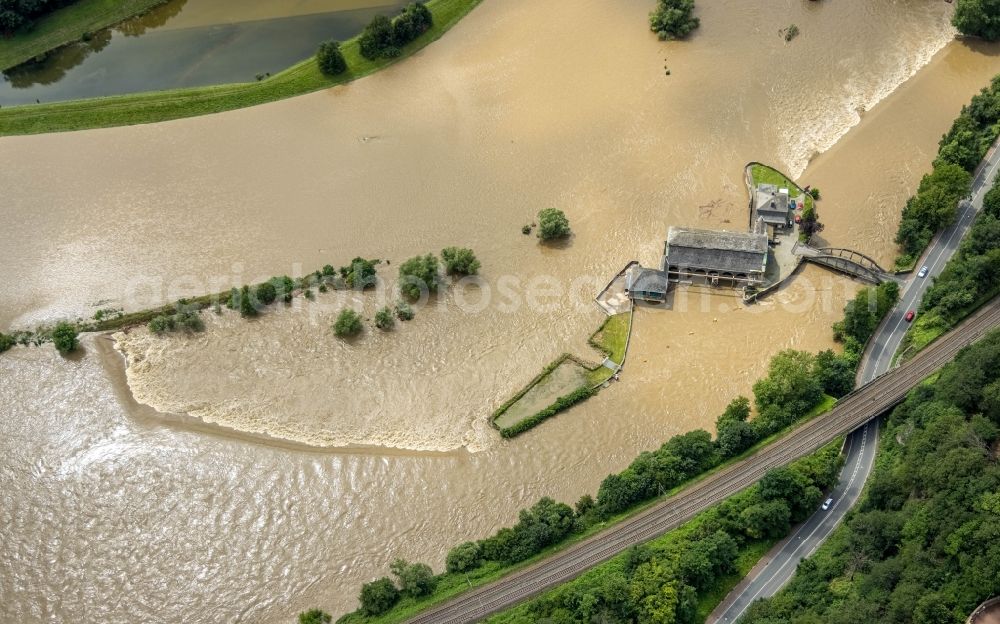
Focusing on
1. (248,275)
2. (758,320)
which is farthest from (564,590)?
(248,275)

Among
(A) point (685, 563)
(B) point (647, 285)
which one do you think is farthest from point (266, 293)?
(A) point (685, 563)

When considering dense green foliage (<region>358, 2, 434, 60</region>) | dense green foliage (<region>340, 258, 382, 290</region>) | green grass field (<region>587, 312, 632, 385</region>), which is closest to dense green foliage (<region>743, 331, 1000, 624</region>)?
green grass field (<region>587, 312, 632, 385</region>)

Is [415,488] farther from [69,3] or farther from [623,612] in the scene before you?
[69,3]

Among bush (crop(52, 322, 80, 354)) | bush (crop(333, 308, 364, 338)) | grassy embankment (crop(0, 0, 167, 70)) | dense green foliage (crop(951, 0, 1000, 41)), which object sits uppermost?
grassy embankment (crop(0, 0, 167, 70))

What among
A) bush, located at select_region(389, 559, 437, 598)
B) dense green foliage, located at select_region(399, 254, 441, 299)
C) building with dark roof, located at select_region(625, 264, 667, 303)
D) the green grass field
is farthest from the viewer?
dense green foliage, located at select_region(399, 254, 441, 299)

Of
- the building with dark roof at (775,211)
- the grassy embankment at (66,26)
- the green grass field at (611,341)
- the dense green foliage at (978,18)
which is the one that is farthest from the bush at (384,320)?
the dense green foliage at (978,18)

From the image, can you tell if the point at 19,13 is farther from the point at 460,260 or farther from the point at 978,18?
the point at 978,18

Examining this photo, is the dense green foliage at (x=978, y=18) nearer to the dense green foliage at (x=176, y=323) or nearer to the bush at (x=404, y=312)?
the bush at (x=404, y=312)

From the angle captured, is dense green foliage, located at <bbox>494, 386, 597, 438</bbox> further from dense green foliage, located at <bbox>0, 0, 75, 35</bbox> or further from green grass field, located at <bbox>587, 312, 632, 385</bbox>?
dense green foliage, located at <bbox>0, 0, 75, 35</bbox>
